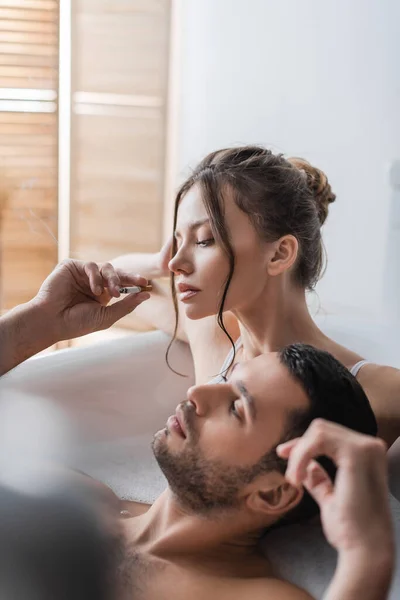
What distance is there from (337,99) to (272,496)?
0.89 metres

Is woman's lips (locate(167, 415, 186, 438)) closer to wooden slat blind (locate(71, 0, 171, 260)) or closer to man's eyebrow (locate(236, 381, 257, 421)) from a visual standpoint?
man's eyebrow (locate(236, 381, 257, 421))

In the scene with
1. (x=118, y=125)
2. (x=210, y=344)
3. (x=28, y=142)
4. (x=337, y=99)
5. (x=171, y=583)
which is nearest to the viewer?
(x=171, y=583)

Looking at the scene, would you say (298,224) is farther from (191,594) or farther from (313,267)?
(191,594)

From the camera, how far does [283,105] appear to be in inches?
61.5

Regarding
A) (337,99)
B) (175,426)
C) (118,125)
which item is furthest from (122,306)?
(118,125)

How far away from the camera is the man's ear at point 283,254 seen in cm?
89

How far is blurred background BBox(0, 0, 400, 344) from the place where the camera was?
4.43ft

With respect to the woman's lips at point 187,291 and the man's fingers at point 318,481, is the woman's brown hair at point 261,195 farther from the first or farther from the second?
the man's fingers at point 318,481

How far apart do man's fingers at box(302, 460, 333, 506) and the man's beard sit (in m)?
0.10

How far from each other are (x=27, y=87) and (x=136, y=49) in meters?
0.35

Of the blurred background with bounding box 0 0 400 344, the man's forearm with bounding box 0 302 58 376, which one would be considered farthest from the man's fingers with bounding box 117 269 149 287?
the blurred background with bounding box 0 0 400 344

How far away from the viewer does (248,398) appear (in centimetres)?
69

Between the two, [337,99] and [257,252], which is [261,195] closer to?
[257,252]

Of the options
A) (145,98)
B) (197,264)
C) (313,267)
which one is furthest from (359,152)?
(145,98)
